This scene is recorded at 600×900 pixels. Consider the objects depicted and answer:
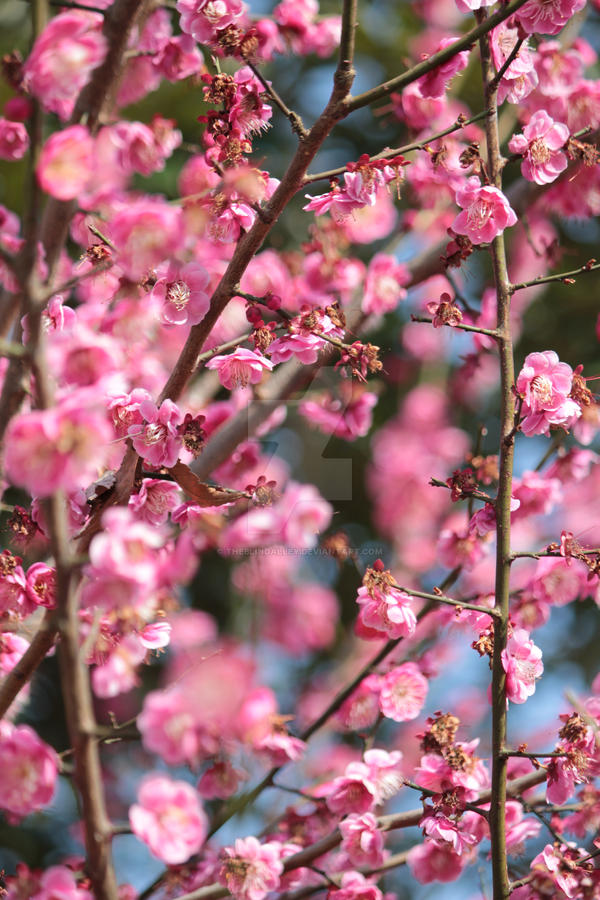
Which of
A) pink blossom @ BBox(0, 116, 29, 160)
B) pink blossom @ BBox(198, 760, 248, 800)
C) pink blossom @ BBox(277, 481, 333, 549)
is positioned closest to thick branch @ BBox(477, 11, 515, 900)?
pink blossom @ BBox(198, 760, 248, 800)

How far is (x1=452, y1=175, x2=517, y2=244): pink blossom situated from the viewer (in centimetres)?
150

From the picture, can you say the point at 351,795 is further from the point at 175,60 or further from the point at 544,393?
the point at 175,60

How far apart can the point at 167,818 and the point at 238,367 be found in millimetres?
787

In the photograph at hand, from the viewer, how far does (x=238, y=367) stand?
5.17 feet

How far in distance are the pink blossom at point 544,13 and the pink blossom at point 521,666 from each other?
1.03 metres

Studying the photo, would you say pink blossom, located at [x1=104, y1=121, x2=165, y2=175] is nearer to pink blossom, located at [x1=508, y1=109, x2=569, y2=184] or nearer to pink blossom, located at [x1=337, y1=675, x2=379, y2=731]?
pink blossom, located at [x1=508, y1=109, x2=569, y2=184]

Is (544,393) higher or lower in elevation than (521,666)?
higher

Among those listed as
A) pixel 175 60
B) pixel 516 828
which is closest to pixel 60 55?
pixel 175 60

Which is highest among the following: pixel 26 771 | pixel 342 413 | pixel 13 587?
pixel 342 413

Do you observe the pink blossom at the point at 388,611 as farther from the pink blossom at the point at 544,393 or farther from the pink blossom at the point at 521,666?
the pink blossom at the point at 544,393

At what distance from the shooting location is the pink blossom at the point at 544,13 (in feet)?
4.99

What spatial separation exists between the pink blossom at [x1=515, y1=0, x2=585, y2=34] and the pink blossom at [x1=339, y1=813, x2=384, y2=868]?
143 cm

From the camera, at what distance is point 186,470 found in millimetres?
1475

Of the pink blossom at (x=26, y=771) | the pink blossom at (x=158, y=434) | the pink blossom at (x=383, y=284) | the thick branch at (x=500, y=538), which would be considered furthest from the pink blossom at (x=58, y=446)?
the pink blossom at (x=383, y=284)
